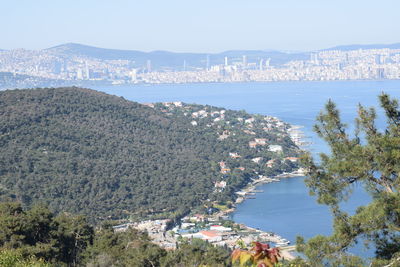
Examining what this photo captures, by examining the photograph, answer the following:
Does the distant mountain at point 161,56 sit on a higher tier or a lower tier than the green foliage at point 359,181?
higher

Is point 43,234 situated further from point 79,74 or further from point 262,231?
point 79,74

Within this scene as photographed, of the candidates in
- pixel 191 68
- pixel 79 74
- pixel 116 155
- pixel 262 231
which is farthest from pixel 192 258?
pixel 191 68

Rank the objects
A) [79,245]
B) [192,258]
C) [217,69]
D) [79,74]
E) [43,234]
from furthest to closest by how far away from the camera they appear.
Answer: [217,69], [79,74], [79,245], [43,234], [192,258]

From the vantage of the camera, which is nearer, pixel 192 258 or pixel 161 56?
pixel 192 258

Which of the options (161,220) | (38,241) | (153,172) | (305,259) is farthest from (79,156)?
(305,259)

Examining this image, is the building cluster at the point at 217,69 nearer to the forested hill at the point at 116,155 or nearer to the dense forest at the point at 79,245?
the forested hill at the point at 116,155

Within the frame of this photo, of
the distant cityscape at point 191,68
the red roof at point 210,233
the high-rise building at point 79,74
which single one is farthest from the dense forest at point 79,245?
the high-rise building at point 79,74

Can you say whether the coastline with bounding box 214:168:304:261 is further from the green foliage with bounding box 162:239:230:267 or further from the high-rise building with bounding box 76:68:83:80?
the high-rise building with bounding box 76:68:83:80
